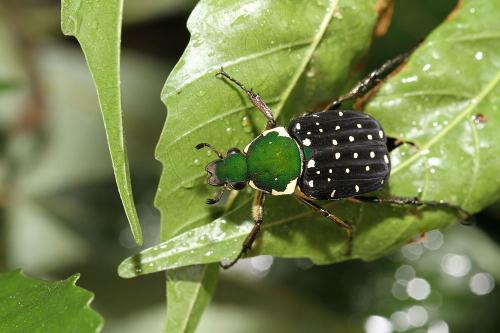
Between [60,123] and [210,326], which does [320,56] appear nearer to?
[210,326]

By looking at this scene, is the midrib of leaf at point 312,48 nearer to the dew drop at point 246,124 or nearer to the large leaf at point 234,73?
the large leaf at point 234,73

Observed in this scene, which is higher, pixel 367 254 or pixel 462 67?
pixel 462 67

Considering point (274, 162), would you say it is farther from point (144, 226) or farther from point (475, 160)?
point (144, 226)

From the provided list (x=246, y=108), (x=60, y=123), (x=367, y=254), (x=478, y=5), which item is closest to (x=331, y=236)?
(x=367, y=254)

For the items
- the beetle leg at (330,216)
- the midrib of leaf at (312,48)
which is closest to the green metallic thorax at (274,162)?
the beetle leg at (330,216)

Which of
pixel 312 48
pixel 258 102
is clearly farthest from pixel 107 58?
pixel 312 48

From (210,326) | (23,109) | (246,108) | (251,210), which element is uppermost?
(246,108)

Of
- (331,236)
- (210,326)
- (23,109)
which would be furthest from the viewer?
(23,109)
